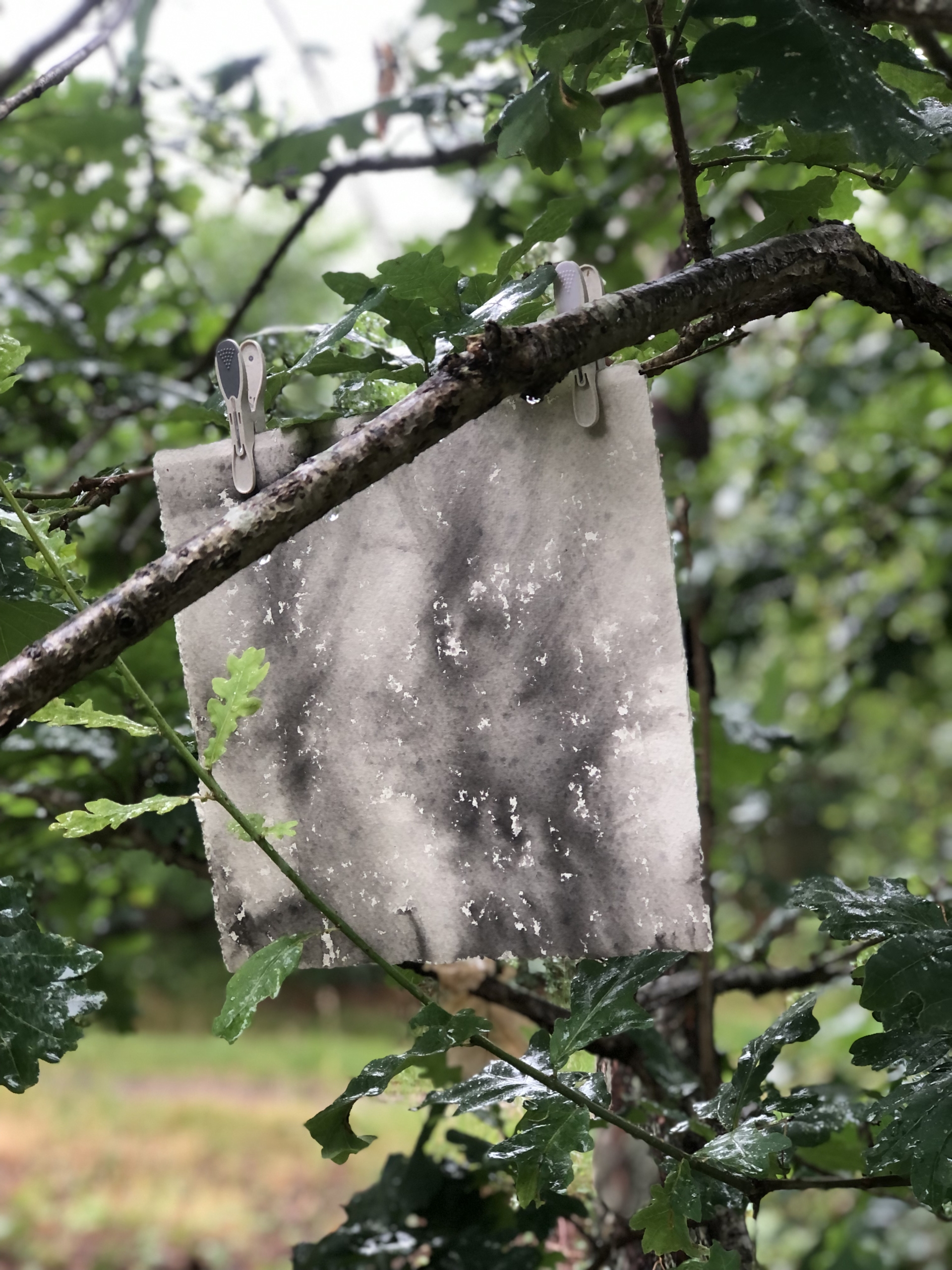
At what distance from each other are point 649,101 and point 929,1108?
4.16ft

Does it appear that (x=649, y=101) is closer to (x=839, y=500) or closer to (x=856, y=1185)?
(x=839, y=500)

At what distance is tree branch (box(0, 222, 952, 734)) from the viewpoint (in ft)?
1.18

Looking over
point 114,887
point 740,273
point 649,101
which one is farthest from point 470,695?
point 649,101

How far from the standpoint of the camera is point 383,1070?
47 cm

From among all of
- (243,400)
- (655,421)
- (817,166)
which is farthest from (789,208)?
(655,421)

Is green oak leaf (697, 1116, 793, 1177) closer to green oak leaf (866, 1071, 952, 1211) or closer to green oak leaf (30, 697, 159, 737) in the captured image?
green oak leaf (866, 1071, 952, 1211)

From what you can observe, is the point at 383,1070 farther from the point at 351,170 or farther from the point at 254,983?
the point at 351,170

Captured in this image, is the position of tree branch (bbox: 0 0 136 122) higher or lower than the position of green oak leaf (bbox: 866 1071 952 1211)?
higher

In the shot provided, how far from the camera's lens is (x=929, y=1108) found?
49 centimetres

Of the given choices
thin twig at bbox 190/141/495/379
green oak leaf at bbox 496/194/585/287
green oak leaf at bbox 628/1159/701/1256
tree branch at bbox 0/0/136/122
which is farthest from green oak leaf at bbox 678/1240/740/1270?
thin twig at bbox 190/141/495/379

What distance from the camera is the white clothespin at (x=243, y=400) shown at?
52 centimetres

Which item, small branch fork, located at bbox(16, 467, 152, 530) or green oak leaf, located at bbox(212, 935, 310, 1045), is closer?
green oak leaf, located at bbox(212, 935, 310, 1045)

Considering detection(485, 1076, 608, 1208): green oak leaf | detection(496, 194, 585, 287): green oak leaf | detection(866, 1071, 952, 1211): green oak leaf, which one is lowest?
detection(866, 1071, 952, 1211): green oak leaf

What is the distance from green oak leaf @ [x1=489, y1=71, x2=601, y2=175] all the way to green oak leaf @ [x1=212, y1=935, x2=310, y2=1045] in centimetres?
41
